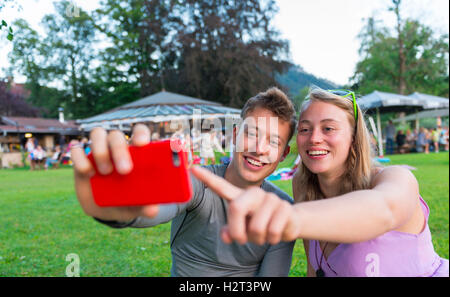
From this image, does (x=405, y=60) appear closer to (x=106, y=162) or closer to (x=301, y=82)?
(x=301, y=82)

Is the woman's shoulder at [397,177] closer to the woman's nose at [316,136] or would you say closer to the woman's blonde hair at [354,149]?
the woman's blonde hair at [354,149]

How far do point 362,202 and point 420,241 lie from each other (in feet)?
2.44

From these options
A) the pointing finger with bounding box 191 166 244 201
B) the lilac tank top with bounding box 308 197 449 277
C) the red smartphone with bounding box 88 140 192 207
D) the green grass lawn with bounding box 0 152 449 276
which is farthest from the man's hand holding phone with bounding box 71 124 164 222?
the green grass lawn with bounding box 0 152 449 276

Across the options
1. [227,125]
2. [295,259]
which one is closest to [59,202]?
[295,259]

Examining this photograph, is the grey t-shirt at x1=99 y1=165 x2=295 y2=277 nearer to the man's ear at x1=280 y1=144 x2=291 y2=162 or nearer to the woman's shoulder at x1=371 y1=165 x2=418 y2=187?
the man's ear at x1=280 y1=144 x2=291 y2=162

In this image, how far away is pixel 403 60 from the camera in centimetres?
2353

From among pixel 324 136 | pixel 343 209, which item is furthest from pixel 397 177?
pixel 343 209

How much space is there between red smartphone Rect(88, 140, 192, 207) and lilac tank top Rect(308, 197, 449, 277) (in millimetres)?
1011

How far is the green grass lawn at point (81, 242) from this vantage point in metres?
3.43

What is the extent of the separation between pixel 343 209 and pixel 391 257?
71cm

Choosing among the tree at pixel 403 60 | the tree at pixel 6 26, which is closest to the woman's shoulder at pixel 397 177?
the tree at pixel 6 26

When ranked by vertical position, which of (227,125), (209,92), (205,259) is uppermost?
(209,92)
